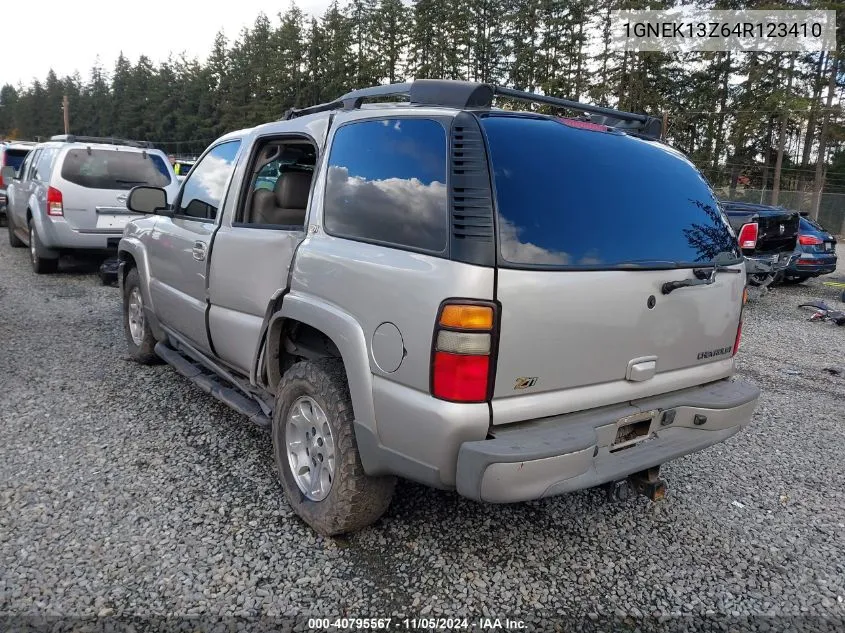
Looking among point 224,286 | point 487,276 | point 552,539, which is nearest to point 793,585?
point 552,539

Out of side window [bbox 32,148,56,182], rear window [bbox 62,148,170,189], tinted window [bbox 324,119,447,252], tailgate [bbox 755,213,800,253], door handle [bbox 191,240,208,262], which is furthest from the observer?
tailgate [bbox 755,213,800,253]

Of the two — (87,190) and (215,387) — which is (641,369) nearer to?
(215,387)

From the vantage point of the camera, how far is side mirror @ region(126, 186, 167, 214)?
442 cm

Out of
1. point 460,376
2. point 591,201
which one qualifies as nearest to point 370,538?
point 460,376

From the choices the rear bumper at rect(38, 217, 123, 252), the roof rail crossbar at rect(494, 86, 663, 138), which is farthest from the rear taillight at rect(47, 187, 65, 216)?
the roof rail crossbar at rect(494, 86, 663, 138)

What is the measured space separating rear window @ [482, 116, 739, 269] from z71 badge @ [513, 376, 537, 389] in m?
0.44

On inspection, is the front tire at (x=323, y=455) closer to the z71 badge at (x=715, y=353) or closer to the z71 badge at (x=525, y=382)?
the z71 badge at (x=525, y=382)

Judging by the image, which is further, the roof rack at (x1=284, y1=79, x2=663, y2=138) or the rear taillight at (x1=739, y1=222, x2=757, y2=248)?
the rear taillight at (x1=739, y1=222, x2=757, y2=248)

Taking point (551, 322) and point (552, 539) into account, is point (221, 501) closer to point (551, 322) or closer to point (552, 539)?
point (552, 539)

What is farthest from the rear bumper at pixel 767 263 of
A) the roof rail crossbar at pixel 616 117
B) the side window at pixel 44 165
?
the side window at pixel 44 165

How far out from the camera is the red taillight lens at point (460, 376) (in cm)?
221

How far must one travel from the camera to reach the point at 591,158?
2680 millimetres

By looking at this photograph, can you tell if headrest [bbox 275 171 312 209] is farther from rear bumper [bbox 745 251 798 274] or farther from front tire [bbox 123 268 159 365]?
rear bumper [bbox 745 251 798 274]

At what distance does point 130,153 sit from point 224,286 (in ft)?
21.4
